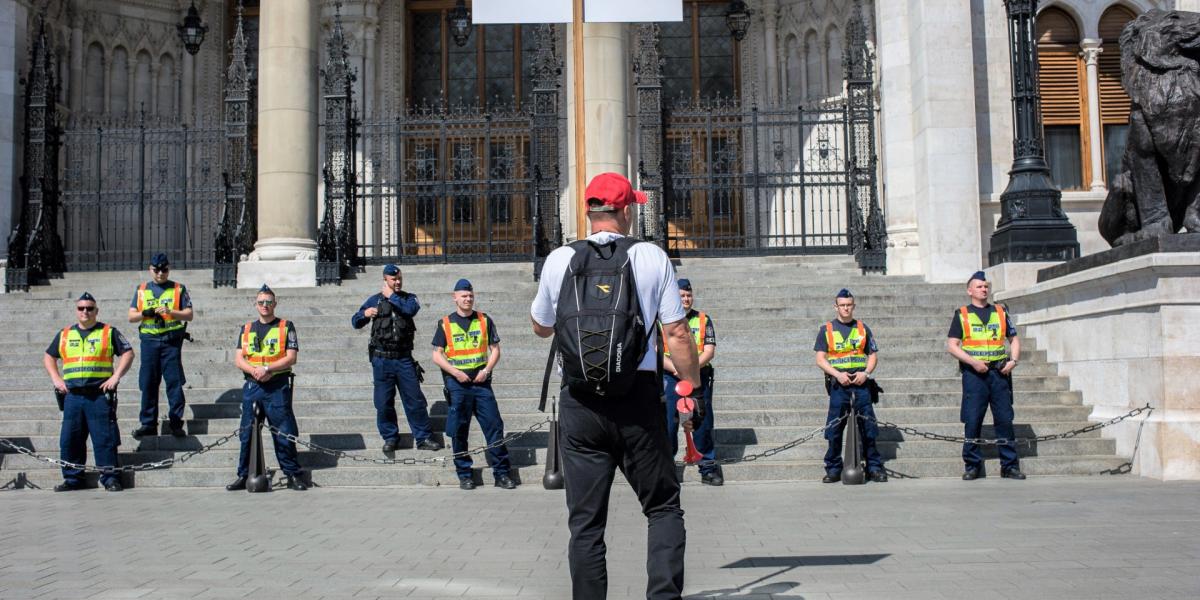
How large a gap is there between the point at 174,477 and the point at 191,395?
2030 mm

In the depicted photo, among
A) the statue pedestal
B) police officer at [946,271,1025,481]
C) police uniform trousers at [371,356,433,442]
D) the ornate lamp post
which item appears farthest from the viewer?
Result: the ornate lamp post

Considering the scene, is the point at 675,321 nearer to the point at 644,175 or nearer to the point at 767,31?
the point at 644,175

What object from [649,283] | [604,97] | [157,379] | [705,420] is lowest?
[705,420]

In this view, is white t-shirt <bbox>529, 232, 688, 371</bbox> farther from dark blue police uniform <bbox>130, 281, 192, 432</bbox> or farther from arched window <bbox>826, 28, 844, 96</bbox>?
arched window <bbox>826, 28, 844, 96</bbox>

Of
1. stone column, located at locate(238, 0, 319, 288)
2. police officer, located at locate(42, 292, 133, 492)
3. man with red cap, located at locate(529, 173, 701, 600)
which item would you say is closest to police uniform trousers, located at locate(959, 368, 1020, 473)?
man with red cap, located at locate(529, 173, 701, 600)

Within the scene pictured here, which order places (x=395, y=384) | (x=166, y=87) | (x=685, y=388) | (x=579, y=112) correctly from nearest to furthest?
(x=685, y=388)
(x=579, y=112)
(x=395, y=384)
(x=166, y=87)

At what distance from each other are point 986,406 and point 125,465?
27.6ft

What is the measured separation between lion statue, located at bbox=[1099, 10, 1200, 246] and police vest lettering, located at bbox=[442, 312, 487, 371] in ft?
22.0

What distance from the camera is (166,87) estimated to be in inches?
940

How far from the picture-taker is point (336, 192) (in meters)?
20.4

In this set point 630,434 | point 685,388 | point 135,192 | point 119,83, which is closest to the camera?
point 630,434

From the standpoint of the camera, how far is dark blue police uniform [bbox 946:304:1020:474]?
34.0ft

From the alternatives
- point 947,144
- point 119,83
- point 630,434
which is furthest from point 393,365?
point 119,83

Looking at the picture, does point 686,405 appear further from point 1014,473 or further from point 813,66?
point 813,66
